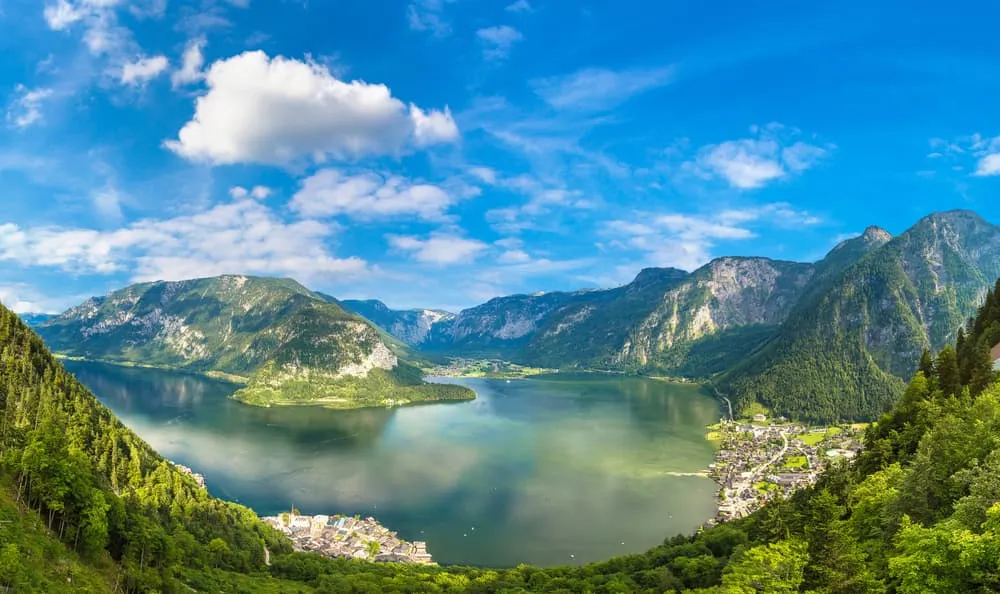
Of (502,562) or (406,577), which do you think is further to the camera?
(502,562)

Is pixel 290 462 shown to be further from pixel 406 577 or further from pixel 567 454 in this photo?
pixel 406 577

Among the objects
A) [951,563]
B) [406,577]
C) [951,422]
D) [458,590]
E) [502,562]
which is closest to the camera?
[951,563]

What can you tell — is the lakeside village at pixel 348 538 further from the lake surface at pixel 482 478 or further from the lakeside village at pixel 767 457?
the lakeside village at pixel 767 457

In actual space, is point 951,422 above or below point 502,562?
above

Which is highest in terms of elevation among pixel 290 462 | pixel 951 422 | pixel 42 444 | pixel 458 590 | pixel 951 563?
pixel 951 422

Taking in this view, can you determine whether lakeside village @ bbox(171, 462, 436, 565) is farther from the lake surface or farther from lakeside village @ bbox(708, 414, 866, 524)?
lakeside village @ bbox(708, 414, 866, 524)

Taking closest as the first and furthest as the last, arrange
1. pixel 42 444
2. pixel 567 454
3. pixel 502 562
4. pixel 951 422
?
pixel 951 422 → pixel 42 444 → pixel 502 562 → pixel 567 454

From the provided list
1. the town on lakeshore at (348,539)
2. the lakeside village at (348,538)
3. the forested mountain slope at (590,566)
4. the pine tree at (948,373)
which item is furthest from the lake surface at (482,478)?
the pine tree at (948,373)

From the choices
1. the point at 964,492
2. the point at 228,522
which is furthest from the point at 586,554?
the point at 964,492
